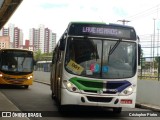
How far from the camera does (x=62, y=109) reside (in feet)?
41.1

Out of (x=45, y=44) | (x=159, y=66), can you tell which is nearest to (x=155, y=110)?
(x=159, y=66)

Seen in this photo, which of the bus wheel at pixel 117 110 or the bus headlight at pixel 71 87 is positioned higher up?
the bus headlight at pixel 71 87

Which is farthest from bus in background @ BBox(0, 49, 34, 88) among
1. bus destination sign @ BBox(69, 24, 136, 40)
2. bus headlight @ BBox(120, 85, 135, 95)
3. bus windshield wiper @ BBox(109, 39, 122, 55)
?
bus headlight @ BBox(120, 85, 135, 95)

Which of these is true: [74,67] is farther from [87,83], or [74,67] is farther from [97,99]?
[97,99]

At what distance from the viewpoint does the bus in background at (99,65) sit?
11523 millimetres

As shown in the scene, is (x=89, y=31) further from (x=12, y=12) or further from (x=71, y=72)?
(x=12, y=12)

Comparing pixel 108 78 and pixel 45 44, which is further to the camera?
pixel 45 44

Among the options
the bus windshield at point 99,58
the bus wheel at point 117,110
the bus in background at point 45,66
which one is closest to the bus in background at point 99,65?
the bus windshield at point 99,58

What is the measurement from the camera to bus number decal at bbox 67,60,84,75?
457 inches

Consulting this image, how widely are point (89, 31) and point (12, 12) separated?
1592 centimetres

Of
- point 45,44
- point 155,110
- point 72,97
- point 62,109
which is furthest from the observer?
point 45,44

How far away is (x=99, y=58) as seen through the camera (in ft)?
38.6

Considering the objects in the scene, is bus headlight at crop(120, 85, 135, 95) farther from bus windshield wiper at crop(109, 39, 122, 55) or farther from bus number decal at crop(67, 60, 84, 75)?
bus number decal at crop(67, 60, 84, 75)

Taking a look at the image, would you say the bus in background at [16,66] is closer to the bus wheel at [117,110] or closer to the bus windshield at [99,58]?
the bus wheel at [117,110]
